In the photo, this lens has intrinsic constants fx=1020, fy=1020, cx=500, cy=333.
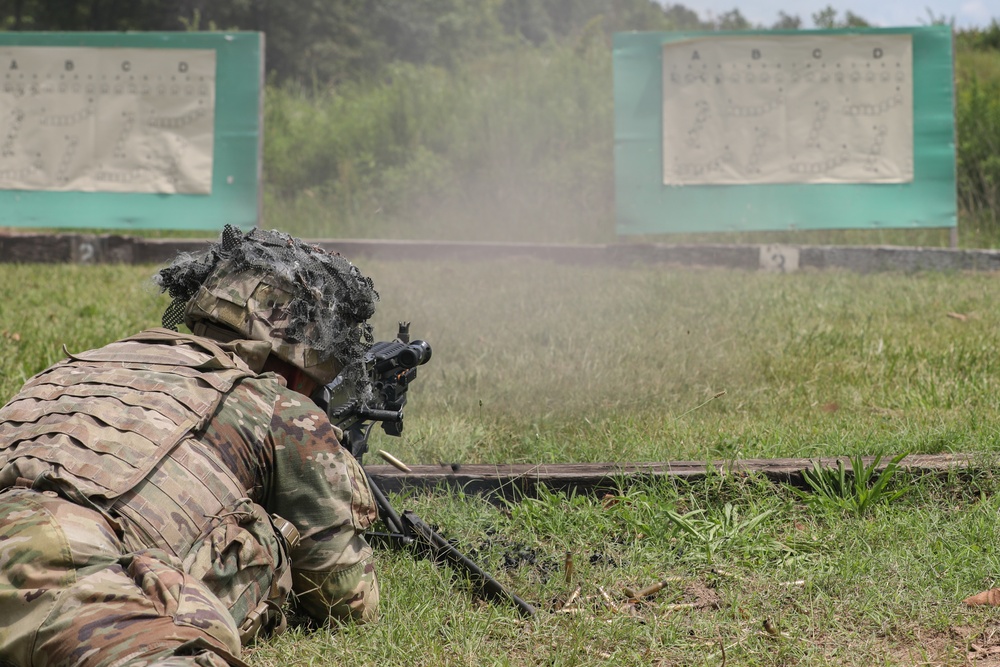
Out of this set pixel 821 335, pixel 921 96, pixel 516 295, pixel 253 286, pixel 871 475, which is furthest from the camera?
pixel 921 96

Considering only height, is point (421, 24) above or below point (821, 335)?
above

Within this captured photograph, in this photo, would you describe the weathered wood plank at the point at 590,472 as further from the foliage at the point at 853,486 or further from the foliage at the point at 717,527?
the foliage at the point at 717,527

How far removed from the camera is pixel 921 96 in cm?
964

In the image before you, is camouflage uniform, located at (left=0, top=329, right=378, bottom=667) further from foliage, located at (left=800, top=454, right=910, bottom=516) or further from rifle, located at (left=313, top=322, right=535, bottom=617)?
foliage, located at (left=800, top=454, right=910, bottom=516)

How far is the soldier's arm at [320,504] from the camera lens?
255cm

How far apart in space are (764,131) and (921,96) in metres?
1.50

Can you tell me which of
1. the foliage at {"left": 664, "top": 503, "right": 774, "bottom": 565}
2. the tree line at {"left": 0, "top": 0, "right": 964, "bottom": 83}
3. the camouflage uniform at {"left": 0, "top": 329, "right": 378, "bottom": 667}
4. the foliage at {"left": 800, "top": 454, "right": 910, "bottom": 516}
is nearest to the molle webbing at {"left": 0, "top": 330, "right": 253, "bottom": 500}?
the camouflage uniform at {"left": 0, "top": 329, "right": 378, "bottom": 667}

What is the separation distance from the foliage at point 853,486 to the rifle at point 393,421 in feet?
4.00

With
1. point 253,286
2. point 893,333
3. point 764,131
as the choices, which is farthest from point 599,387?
point 764,131

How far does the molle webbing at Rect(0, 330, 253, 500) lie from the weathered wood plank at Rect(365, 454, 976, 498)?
4.28ft

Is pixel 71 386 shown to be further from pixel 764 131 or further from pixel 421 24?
pixel 421 24

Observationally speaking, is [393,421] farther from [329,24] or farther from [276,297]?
[329,24]

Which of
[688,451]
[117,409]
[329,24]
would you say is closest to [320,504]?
[117,409]

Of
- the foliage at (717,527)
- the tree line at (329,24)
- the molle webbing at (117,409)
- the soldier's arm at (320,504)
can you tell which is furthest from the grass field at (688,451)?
the tree line at (329,24)
